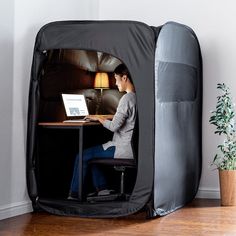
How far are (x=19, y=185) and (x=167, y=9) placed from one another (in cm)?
251

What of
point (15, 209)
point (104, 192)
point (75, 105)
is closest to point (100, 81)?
point (75, 105)

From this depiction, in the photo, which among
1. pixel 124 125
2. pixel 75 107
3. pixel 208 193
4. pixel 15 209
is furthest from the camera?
pixel 208 193

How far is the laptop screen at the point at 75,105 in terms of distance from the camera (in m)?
5.08

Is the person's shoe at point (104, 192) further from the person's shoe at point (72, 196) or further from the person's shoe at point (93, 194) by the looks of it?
the person's shoe at point (72, 196)

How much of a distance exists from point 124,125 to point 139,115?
401mm

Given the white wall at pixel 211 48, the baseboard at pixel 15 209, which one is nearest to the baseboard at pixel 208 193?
the white wall at pixel 211 48

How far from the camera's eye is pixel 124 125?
4.83 meters

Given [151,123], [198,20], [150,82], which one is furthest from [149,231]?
[198,20]

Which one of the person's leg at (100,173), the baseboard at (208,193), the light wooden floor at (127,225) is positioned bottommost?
the light wooden floor at (127,225)

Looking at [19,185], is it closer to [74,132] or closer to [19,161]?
[19,161]

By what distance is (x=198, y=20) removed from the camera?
5797mm

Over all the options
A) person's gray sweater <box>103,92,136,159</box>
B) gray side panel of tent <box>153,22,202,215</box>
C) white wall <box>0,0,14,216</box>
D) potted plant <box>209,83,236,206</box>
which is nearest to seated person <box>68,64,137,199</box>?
person's gray sweater <box>103,92,136,159</box>

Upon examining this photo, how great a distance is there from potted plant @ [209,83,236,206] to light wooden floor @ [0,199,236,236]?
438 mm

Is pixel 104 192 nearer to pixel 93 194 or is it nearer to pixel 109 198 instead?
pixel 93 194
